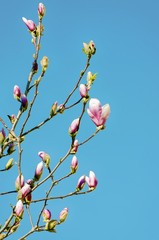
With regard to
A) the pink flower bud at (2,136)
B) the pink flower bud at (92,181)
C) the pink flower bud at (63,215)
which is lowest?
the pink flower bud at (63,215)

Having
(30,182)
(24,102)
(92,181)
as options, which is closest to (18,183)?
(30,182)

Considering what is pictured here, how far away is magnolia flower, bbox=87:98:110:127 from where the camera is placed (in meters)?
2.56

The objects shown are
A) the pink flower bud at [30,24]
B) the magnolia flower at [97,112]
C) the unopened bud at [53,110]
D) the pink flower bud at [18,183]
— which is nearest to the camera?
the magnolia flower at [97,112]

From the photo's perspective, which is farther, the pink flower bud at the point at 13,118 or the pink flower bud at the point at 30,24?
the pink flower bud at the point at 30,24

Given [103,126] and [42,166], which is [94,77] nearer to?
[103,126]

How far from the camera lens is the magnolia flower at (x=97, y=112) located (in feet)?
8.41

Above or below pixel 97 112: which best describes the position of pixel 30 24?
above

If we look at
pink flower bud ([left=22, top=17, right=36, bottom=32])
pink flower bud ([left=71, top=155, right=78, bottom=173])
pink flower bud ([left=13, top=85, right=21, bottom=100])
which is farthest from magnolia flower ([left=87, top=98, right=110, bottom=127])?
pink flower bud ([left=22, top=17, right=36, bottom=32])

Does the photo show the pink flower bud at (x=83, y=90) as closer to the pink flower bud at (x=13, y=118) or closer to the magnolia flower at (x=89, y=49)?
the magnolia flower at (x=89, y=49)

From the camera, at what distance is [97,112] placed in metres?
2.62

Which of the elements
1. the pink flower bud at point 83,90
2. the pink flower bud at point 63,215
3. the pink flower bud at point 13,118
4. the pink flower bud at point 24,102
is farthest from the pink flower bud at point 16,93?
the pink flower bud at point 63,215

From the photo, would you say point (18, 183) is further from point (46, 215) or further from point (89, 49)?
point (89, 49)

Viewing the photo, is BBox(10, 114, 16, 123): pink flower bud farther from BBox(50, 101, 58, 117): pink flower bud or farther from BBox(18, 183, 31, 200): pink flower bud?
BBox(18, 183, 31, 200): pink flower bud

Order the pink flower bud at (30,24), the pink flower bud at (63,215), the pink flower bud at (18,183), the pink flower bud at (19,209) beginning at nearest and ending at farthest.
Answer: the pink flower bud at (19,209)
the pink flower bud at (18,183)
the pink flower bud at (63,215)
the pink flower bud at (30,24)
